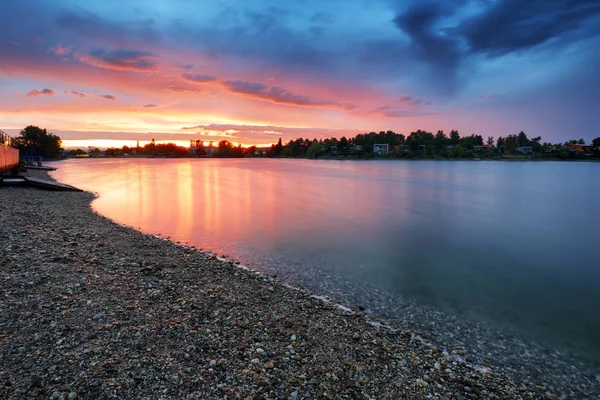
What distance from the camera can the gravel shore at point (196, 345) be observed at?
4375 millimetres

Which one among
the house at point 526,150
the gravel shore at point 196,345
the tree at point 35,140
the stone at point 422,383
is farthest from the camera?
the house at point 526,150

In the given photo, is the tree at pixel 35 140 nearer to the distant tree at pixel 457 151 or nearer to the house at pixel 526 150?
the distant tree at pixel 457 151

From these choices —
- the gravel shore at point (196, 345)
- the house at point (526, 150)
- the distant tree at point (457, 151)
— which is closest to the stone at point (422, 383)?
the gravel shore at point (196, 345)

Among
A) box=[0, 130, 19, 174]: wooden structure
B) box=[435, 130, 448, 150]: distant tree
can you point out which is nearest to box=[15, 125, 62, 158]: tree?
box=[0, 130, 19, 174]: wooden structure

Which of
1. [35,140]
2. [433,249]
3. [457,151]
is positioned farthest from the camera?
[457,151]

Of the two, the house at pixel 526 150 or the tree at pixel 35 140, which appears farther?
the house at pixel 526 150

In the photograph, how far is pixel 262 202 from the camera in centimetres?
2938

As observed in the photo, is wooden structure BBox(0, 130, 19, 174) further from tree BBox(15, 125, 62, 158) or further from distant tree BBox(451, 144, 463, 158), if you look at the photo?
distant tree BBox(451, 144, 463, 158)

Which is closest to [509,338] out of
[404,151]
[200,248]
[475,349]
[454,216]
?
[475,349]

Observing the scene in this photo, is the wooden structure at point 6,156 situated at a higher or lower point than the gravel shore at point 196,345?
higher

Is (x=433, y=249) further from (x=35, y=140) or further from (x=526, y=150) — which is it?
(x=526, y=150)

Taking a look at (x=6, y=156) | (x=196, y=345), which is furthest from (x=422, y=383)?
(x=6, y=156)

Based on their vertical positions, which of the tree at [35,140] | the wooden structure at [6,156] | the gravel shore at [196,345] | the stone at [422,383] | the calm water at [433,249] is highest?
the tree at [35,140]

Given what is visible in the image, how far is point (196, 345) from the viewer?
531cm
